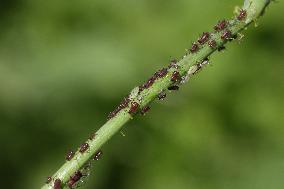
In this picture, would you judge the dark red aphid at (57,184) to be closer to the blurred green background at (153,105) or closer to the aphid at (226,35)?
the aphid at (226,35)

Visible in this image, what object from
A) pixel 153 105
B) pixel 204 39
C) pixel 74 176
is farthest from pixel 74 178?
pixel 153 105

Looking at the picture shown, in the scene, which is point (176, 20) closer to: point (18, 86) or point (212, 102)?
point (212, 102)

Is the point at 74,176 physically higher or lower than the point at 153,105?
lower

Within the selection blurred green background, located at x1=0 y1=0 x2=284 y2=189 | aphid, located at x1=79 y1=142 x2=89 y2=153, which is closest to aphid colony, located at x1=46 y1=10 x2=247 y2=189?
aphid, located at x1=79 y1=142 x2=89 y2=153

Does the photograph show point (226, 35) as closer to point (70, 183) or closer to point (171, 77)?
point (171, 77)

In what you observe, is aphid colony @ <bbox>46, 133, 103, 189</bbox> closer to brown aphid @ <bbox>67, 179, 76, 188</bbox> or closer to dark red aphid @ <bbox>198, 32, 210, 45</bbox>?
brown aphid @ <bbox>67, 179, 76, 188</bbox>

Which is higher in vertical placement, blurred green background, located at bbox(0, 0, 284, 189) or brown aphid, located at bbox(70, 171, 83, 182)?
blurred green background, located at bbox(0, 0, 284, 189)

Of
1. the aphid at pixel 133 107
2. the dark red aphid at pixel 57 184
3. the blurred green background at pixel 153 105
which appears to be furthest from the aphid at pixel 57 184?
the blurred green background at pixel 153 105
